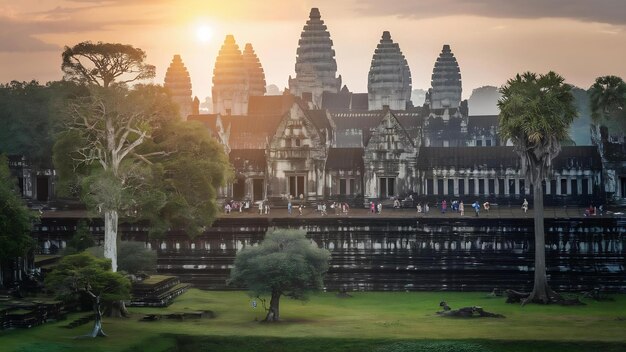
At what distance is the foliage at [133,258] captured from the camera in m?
59.5

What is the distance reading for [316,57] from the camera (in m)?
Answer: 159

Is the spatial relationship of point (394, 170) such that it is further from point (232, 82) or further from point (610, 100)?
point (232, 82)

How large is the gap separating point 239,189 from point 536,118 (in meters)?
29.4

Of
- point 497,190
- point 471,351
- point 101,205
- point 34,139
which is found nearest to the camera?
point 471,351

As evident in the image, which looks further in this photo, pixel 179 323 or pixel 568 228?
pixel 568 228

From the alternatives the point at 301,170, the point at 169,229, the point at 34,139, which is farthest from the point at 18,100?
the point at 169,229

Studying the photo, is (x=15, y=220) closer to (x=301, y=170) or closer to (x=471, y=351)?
(x=471, y=351)

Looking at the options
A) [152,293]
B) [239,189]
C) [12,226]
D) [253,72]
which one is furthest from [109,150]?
[253,72]

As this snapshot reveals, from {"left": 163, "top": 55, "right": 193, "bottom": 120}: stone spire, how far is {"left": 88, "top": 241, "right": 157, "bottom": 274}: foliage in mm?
107636

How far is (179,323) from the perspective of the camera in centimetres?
5291

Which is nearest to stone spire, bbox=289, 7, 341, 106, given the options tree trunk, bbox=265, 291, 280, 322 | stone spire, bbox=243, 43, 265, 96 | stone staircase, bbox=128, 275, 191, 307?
stone spire, bbox=243, 43, 265, 96

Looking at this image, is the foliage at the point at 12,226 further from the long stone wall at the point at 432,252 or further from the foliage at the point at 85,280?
the long stone wall at the point at 432,252

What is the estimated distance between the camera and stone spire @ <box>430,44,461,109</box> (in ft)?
552

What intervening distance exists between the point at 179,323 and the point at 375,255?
18067 mm
